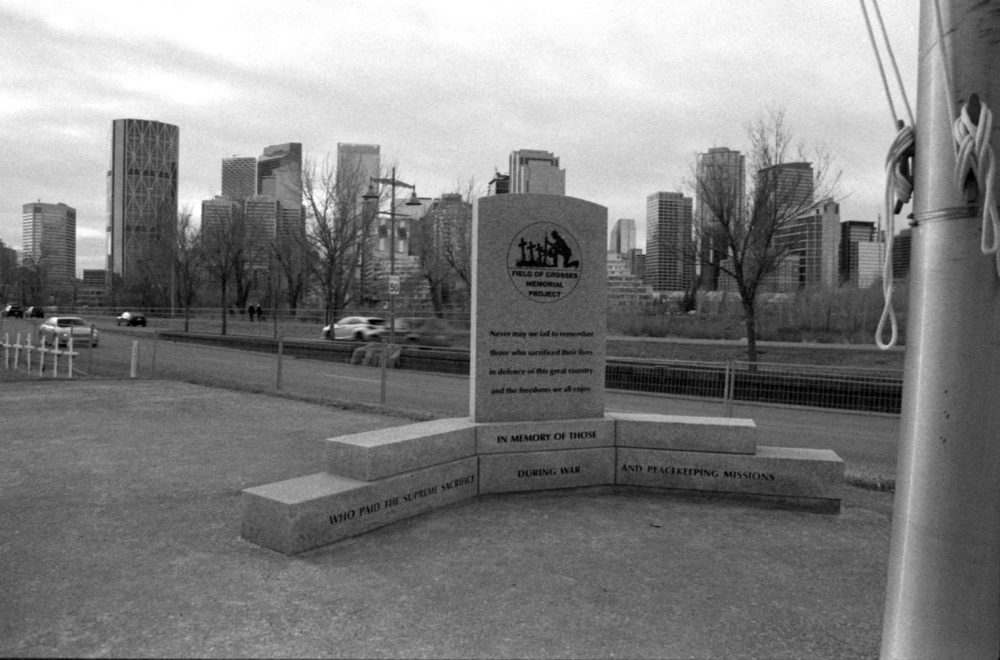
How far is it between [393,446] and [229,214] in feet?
160

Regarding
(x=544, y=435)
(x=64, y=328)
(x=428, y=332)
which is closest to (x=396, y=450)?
(x=544, y=435)

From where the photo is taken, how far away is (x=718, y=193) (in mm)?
20016

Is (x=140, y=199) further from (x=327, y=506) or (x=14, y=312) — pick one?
(x=327, y=506)

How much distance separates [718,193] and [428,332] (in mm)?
17260

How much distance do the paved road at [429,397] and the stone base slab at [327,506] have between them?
4895 millimetres

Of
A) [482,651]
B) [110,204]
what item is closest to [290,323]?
[482,651]

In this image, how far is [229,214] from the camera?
50.6 meters

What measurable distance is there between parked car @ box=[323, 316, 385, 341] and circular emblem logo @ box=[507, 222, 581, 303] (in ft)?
90.9

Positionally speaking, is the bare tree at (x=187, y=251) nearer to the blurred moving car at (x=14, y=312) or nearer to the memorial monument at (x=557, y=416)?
the blurred moving car at (x=14, y=312)

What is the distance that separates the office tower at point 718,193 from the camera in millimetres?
20266

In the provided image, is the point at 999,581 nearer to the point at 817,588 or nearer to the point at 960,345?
the point at 960,345

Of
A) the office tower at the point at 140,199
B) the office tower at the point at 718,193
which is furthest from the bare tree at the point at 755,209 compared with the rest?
the office tower at the point at 140,199

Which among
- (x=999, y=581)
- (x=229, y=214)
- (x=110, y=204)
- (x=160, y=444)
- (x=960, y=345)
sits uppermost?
(x=110, y=204)

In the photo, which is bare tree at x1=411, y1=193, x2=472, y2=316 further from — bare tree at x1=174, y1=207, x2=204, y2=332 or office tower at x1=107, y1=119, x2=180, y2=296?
office tower at x1=107, y1=119, x2=180, y2=296
